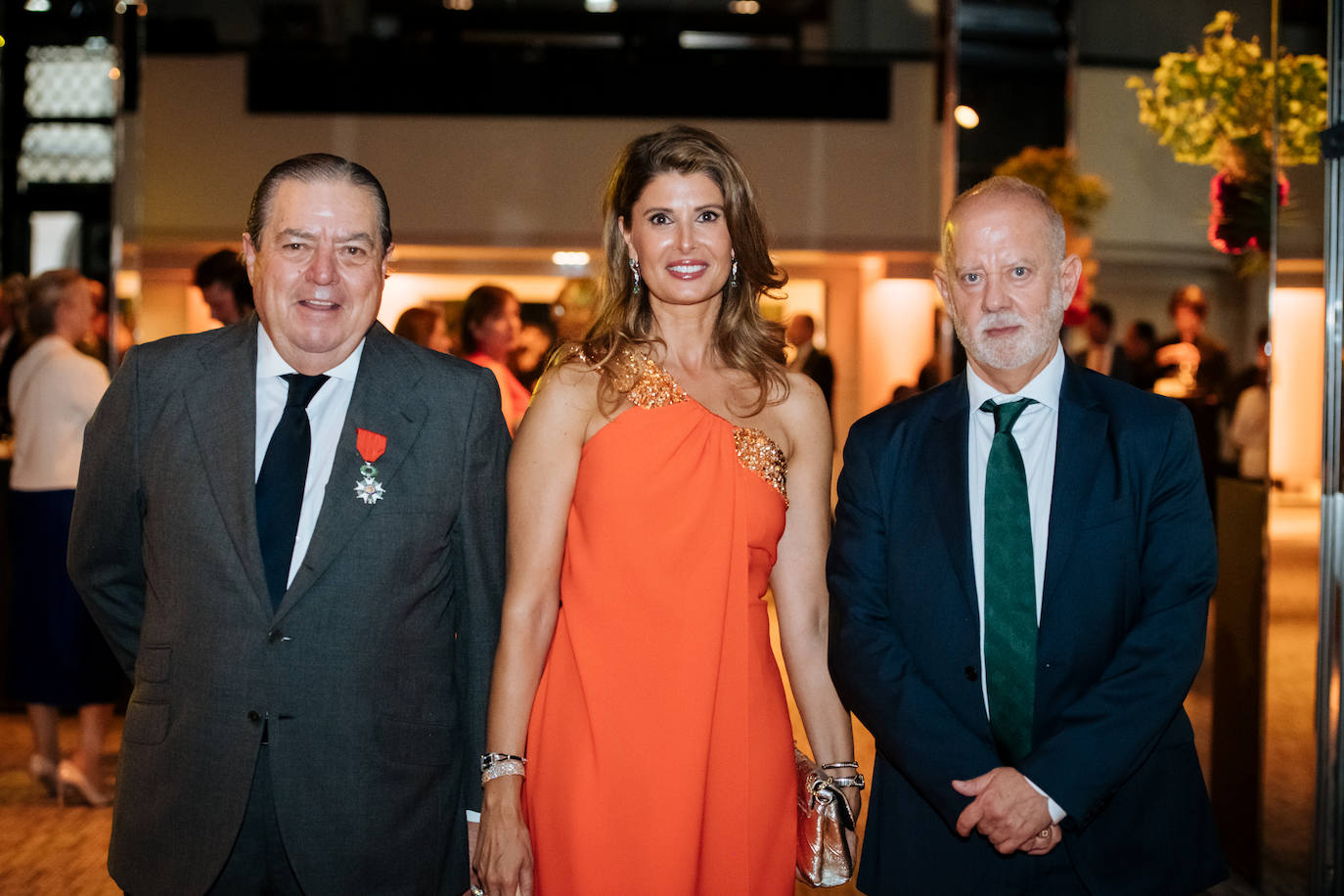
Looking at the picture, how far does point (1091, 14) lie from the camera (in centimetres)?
773

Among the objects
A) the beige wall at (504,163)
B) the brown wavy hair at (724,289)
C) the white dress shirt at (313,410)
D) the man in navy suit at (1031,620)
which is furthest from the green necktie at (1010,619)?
the beige wall at (504,163)

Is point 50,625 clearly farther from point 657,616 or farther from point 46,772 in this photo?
point 657,616

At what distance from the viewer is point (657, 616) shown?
207cm

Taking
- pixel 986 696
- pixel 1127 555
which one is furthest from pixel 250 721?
pixel 1127 555

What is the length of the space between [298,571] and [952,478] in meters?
1.05

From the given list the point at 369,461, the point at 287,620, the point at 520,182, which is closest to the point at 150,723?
the point at 287,620

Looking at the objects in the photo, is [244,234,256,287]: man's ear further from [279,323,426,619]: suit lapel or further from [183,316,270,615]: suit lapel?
[279,323,426,619]: suit lapel

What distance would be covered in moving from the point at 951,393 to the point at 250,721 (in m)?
1.26

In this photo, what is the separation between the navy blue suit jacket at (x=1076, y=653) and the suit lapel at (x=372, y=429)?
0.76 meters

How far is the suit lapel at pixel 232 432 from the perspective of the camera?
181 cm

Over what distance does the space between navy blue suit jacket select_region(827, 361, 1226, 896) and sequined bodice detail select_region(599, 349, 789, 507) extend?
0.67ft

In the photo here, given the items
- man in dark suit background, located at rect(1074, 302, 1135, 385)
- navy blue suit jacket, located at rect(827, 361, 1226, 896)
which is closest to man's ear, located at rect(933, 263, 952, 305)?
navy blue suit jacket, located at rect(827, 361, 1226, 896)

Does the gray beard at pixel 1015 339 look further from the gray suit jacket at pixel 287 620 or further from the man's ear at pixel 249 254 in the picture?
the man's ear at pixel 249 254

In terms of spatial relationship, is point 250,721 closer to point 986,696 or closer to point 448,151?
point 986,696
